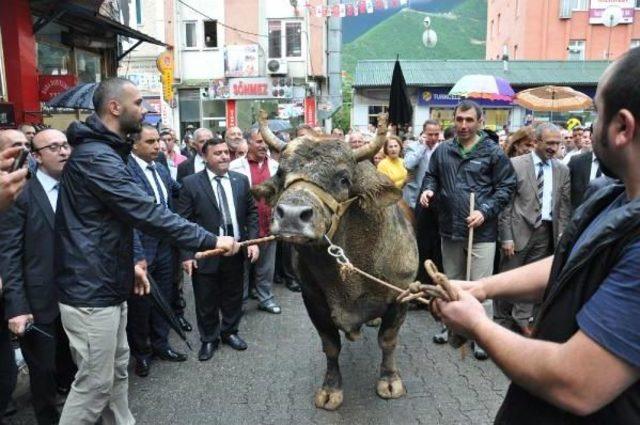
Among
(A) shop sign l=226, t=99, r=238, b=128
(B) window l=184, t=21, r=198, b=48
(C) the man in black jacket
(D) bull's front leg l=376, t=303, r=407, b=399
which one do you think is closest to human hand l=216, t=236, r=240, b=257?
(C) the man in black jacket

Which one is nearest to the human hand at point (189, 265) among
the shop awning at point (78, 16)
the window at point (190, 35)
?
the shop awning at point (78, 16)

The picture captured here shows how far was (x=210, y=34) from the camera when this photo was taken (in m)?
25.8

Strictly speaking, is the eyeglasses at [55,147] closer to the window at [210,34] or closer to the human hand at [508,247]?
the human hand at [508,247]

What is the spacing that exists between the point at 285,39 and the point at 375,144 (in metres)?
23.4

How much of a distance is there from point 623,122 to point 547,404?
877 mm

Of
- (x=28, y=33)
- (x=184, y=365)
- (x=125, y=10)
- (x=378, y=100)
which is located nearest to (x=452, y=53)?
(x=378, y=100)

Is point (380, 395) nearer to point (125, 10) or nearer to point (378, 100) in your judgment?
point (125, 10)

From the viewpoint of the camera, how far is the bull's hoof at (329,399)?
4248 mm

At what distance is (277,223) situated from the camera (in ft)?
9.75

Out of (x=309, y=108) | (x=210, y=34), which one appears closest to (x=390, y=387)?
(x=309, y=108)

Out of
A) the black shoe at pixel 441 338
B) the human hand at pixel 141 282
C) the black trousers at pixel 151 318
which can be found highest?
→ the human hand at pixel 141 282

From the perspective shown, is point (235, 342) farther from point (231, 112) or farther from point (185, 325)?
point (231, 112)

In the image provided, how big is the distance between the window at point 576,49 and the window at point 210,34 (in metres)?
23.7

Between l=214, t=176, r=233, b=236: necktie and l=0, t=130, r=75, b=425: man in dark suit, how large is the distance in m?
1.85
